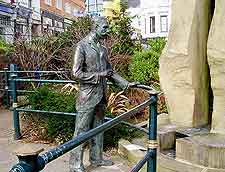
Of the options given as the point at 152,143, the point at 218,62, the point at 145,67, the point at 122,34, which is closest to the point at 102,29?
the point at 218,62

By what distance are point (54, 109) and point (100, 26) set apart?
2568 millimetres

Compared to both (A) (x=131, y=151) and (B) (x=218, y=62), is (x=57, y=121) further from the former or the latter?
(B) (x=218, y=62)

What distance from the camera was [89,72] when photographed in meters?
4.47

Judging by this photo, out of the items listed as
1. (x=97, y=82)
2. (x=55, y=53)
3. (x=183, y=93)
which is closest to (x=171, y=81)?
(x=183, y=93)

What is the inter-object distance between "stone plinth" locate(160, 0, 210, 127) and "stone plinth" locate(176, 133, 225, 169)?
700mm

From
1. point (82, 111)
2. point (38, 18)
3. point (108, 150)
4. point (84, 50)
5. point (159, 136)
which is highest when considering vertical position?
point (38, 18)

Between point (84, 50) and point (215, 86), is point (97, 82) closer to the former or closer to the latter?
point (84, 50)

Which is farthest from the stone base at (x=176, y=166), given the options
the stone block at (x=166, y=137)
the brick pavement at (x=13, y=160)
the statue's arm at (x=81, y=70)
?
the statue's arm at (x=81, y=70)

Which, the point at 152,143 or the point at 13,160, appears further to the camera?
the point at 13,160

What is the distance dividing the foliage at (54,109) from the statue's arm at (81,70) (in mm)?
1966

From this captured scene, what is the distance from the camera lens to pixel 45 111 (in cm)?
650

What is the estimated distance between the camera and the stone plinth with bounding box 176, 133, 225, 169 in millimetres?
4277

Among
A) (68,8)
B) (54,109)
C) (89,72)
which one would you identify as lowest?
(54,109)

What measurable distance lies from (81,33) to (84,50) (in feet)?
29.5
